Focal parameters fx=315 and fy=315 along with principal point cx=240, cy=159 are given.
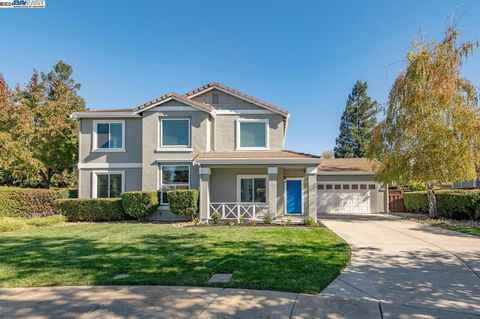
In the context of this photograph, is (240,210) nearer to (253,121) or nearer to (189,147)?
(189,147)

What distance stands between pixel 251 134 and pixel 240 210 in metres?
4.32

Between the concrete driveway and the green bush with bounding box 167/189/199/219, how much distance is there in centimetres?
771

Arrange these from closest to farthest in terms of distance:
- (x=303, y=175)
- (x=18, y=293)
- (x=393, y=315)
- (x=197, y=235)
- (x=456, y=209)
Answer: (x=393, y=315) → (x=18, y=293) → (x=197, y=235) → (x=456, y=209) → (x=303, y=175)

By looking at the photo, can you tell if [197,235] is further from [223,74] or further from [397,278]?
[223,74]

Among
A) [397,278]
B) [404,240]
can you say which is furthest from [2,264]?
[404,240]

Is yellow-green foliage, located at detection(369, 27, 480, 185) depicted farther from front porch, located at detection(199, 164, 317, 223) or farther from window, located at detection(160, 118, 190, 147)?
window, located at detection(160, 118, 190, 147)

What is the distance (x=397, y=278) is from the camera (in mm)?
6008

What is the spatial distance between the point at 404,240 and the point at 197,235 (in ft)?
22.8

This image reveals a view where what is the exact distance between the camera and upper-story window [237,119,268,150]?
17.7m

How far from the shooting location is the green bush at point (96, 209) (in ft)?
52.9

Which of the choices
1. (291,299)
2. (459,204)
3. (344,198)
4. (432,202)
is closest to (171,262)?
(291,299)

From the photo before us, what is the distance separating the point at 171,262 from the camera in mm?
7125

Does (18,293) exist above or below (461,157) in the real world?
below

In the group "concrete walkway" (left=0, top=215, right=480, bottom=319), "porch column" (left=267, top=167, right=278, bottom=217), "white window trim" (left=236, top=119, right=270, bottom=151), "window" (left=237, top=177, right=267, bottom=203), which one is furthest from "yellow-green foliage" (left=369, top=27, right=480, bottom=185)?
"concrete walkway" (left=0, top=215, right=480, bottom=319)
